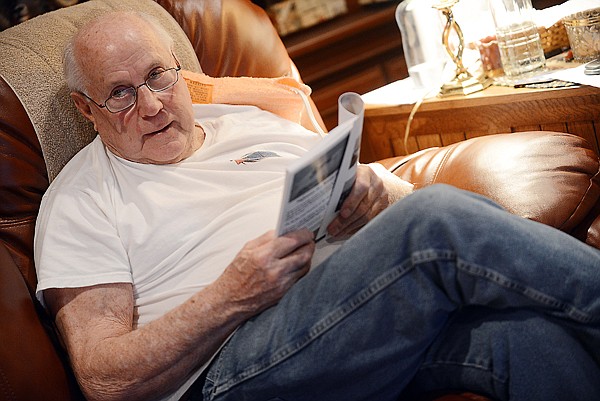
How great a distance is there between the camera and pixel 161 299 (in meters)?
1.46

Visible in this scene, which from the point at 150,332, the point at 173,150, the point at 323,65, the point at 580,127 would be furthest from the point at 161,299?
the point at 323,65

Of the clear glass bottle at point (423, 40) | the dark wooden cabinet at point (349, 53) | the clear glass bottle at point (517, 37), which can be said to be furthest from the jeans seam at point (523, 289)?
the dark wooden cabinet at point (349, 53)

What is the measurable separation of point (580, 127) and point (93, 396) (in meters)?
1.19

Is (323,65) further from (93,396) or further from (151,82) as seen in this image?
(93,396)

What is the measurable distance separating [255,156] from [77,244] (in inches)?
Answer: 16.4

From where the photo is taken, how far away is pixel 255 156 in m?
1.67

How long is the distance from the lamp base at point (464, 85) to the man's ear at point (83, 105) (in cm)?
89

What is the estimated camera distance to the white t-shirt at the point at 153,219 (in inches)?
56.6

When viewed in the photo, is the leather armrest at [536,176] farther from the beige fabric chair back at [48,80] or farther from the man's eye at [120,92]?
the beige fabric chair back at [48,80]

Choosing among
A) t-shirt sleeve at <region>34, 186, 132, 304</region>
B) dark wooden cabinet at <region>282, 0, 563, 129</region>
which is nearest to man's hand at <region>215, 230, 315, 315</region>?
t-shirt sleeve at <region>34, 186, 132, 304</region>

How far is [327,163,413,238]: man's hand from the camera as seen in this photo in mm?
1425

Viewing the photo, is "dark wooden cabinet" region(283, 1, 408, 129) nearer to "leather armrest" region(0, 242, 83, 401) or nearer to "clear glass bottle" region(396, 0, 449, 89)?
"clear glass bottle" region(396, 0, 449, 89)

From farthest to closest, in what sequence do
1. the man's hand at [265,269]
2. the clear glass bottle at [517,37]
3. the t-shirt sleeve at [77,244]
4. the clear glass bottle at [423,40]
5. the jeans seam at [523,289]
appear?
the clear glass bottle at [423,40], the clear glass bottle at [517,37], the t-shirt sleeve at [77,244], the man's hand at [265,269], the jeans seam at [523,289]

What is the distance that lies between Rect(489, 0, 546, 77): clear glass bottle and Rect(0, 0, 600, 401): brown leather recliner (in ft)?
1.12
